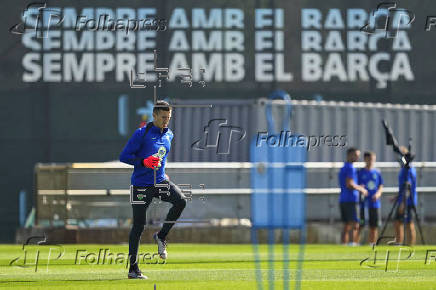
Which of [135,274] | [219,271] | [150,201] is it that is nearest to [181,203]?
[150,201]

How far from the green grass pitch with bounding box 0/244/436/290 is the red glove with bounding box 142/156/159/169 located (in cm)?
127

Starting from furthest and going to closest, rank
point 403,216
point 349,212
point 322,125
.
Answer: point 322,125 < point 349,212 < point 403,216

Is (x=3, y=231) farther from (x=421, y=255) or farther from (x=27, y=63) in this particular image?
(x=421, y=255)

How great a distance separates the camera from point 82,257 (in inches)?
786

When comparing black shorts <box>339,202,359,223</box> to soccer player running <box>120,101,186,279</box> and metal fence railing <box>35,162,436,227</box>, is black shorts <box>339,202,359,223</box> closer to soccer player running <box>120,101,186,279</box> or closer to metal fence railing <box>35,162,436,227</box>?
metal fence railing <box>35,162,436,227</box>

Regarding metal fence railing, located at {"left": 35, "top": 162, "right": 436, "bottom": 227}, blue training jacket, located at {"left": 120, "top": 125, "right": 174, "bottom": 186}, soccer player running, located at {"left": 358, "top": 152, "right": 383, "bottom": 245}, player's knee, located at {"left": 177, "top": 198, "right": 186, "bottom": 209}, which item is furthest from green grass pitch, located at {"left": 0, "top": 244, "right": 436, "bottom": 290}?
metal fence railing, located at {"left": 35, "top": 162, "right": 436, "bottom": 227}

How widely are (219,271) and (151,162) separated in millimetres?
3485

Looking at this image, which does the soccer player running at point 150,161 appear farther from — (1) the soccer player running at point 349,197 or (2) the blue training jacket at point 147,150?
(1) the soccer player running at point 349,197

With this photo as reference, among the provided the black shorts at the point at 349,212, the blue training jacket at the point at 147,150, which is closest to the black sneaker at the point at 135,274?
the blue training jacket at the point at 147,150

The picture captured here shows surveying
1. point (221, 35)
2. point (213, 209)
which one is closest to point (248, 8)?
point (221, 35)

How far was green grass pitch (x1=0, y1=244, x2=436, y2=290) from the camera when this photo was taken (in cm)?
1445

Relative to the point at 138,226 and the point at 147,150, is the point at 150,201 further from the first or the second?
the point at 147,150

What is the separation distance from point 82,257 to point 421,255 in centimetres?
501

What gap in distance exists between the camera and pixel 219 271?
16.7 m
